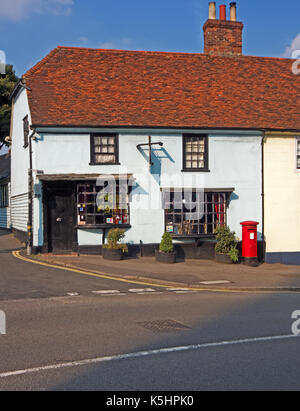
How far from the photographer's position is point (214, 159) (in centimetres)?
1998

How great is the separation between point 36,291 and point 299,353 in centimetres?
697

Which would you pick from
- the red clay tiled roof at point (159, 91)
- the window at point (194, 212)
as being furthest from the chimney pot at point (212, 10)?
the window at point (194, 212)

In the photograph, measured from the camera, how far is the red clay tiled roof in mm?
19281

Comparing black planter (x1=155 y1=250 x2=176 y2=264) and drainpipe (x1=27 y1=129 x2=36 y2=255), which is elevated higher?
drainpipe (x1=27 y1=129 x2=36 y2=255)

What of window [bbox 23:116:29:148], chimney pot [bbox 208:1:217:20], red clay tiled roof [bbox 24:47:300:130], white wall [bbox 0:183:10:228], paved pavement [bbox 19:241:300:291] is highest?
chimney pot [bbox 208:1:217:20]

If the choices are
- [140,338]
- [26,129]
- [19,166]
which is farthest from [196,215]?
[140,338]

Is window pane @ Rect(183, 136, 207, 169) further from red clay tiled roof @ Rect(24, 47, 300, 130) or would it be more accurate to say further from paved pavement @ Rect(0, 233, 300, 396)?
paved pavement @ Rect(0, 233, 300, 396)

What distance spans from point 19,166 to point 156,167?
759 centimetres

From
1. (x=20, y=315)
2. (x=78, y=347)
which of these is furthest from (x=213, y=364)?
(x=20, y=315)

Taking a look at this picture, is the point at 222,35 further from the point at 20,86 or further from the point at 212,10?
the point at 20,86

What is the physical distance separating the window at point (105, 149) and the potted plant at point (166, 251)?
357 centimetres

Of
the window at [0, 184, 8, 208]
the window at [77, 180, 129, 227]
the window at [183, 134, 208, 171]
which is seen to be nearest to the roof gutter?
the window at [77, 180, 129, 227]

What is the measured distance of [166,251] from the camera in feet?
59.2

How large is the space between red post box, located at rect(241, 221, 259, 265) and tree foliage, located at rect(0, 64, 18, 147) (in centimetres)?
2895
